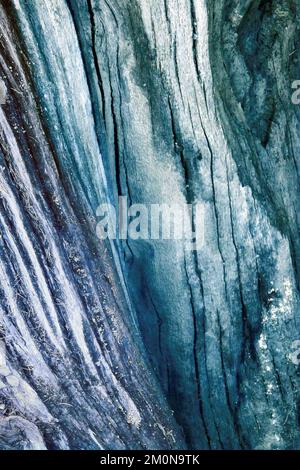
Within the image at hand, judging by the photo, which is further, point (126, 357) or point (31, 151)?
point (126, 357)

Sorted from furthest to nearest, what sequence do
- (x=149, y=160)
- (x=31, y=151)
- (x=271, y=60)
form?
(x=271, y=60) → (x=149, y=160) → (x=31, y=151)

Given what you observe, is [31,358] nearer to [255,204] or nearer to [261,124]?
[255,204]

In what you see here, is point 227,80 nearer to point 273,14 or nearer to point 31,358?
point 273,14

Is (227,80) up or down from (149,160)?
up

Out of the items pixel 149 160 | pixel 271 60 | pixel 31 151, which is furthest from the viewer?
pixel 271 60

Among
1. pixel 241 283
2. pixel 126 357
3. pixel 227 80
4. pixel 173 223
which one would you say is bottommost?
pixel 126 357

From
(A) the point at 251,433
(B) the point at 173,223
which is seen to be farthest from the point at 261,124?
(A) the point at 251,433

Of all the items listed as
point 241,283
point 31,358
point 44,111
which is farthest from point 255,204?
point 31,358
